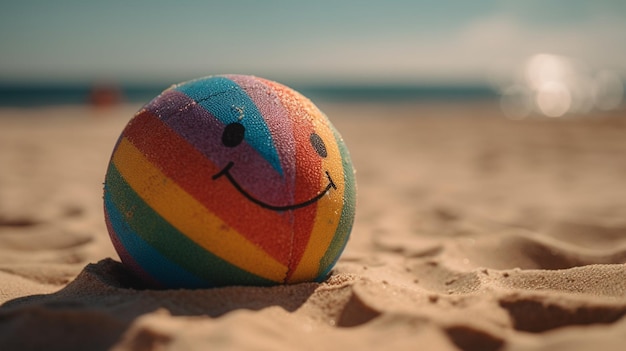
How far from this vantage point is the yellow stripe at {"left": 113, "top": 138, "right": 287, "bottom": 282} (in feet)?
7.07

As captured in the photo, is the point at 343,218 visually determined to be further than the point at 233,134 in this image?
Yes

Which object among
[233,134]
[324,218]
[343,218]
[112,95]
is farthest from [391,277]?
[112,95]

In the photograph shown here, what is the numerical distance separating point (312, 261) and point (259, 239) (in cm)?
32

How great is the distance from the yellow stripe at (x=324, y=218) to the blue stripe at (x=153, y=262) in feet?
1.50

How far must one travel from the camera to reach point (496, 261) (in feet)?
10.5

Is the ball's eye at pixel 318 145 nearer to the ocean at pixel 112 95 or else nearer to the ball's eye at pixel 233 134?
→ the ball's eye at pixel 233 134

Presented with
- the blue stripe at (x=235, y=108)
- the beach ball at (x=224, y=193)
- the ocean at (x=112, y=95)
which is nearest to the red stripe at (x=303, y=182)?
the beach ball at (x=224, y=193)

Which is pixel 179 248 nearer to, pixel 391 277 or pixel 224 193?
pixel 224 193

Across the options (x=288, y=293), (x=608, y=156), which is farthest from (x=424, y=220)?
(x=608, y=156)

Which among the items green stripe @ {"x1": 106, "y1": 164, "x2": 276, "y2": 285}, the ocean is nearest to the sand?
green stripe @ {"x1": 106, "y1": 164, "x2": 276, "y2": 285}

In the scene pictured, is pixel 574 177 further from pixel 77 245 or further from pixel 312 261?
pixel 77 245

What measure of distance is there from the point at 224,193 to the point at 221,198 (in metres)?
0.03

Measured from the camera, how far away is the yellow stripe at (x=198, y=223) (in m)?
2.16

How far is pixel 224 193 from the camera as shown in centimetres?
216
